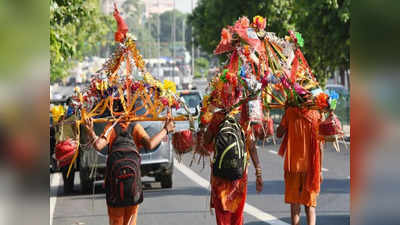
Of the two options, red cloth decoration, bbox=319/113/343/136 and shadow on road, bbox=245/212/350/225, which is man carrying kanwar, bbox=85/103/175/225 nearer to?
red cloth decoration, bbox=319/113/343/136

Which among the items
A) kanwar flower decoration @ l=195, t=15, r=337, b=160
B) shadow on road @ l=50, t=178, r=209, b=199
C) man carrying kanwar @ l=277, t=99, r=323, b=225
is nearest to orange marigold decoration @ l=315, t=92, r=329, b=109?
kanwar flower decoration @ l=195, t=15, r=337, b=160

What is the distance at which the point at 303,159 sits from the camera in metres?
8.51

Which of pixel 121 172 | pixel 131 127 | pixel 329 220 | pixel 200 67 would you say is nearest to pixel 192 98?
pixel 329 220

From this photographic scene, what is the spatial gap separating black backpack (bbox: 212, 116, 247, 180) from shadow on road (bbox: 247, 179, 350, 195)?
259 inches

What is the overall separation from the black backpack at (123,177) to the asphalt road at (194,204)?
1.96 m

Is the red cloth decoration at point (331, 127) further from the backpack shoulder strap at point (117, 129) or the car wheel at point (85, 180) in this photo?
the car wheel at point (85, 180)

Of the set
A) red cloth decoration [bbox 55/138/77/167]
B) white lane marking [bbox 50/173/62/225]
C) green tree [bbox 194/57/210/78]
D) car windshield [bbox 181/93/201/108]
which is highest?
green tree [bbox 194/57/210/78]

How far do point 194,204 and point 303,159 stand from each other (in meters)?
4.49

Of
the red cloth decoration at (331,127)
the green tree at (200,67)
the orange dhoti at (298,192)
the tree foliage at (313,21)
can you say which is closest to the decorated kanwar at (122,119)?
the red cloth decoration at (331,127)

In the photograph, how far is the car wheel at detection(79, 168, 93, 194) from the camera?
557 inches

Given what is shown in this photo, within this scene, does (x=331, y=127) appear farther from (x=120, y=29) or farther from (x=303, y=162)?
(x=120, y=29)

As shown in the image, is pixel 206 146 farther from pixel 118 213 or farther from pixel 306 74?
pixel 306 74
